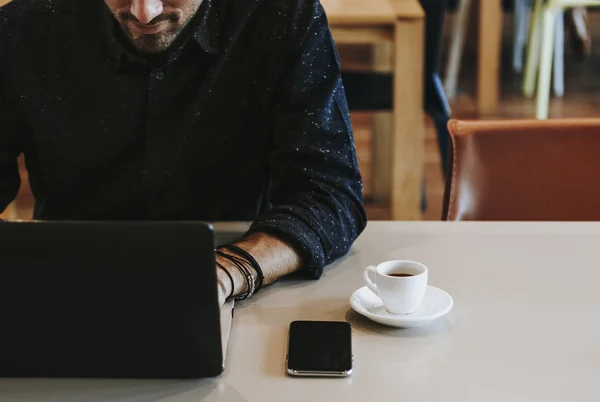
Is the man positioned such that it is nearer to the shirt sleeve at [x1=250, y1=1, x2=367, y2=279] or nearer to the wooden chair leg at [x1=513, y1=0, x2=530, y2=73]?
the shirt sleeve at [x1=250, y1=1, x2=367, y2=279]

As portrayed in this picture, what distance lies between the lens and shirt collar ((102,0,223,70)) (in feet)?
4.45

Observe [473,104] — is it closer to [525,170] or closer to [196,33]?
[525,170]

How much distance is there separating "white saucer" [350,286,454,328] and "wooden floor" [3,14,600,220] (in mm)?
2075

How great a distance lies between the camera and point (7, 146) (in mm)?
1460

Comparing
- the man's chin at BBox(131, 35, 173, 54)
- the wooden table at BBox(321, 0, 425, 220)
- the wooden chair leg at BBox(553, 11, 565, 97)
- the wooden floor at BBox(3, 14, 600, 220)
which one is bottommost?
the wooden floor at BBox(3, 14, 600, 220)

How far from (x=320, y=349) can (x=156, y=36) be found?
2.08ft

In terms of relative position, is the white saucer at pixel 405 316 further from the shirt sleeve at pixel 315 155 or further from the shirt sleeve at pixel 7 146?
the shirt sleeve at pixel 7 146

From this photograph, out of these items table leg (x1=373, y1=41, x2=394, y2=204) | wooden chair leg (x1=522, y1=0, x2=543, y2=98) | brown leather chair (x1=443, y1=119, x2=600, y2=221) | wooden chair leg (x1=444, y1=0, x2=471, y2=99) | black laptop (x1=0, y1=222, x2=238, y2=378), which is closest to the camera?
black laptop (x1=0, y1=222, x2=238, y2=378)

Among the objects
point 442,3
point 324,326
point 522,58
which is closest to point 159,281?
point 324,326

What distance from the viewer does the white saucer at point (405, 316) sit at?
3.16ft

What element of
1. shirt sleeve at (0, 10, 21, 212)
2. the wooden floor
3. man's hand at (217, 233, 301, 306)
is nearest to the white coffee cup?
man's hand at (217, 233, 301, 306)

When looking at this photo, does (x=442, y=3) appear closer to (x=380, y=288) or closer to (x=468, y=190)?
(x=468, y=190)

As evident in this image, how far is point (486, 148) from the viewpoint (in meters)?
1.43

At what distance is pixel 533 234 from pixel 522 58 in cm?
422
